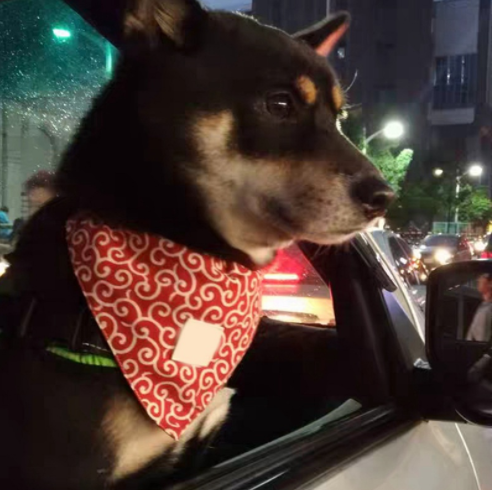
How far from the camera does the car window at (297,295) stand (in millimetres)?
3139

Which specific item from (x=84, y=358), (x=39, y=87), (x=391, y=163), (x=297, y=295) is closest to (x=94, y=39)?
(x=39, y=87)

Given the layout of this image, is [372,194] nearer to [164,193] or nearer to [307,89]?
[307,89]

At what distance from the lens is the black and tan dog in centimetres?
167

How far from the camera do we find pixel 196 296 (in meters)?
1.89

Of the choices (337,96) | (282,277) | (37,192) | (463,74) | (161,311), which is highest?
(463,74)

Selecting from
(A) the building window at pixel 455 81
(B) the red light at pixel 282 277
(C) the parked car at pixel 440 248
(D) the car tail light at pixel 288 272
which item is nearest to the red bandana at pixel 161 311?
(D) the car tail light at pixel 288 272

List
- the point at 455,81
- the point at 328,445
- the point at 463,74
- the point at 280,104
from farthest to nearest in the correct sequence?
1. the point at 463,74
2. the point at 455,81
3. the point at 280,104
4. the point at 328,445

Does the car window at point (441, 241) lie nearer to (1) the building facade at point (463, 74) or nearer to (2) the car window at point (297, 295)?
(2) the car window at point (297, 295)

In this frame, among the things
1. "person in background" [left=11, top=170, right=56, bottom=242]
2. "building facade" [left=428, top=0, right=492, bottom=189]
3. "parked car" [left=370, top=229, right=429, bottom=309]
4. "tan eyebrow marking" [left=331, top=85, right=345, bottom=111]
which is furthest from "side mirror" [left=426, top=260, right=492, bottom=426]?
"building facade" [left=428, top=0, right=492, bottom=189]

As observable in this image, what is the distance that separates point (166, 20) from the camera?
78.7 inches

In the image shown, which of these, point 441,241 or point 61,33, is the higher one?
point 61,33

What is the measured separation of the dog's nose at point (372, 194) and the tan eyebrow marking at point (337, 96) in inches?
14.2

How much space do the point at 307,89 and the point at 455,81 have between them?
75670 mm

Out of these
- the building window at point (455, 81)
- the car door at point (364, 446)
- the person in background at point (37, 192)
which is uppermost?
the building window at point (455, 81)
